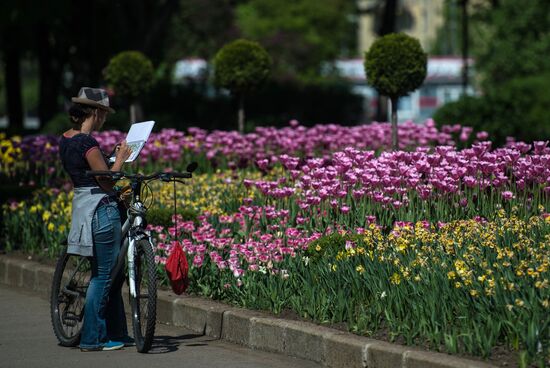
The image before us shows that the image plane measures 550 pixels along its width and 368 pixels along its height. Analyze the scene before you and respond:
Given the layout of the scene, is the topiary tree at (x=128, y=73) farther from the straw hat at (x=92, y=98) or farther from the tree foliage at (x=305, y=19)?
the tree foliage at (x=305, y=19)

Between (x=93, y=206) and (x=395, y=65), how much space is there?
9.60 metres

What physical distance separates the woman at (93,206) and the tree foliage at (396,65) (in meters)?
9.36

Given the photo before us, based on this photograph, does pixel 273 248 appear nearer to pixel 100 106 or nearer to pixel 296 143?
pixel 100 106

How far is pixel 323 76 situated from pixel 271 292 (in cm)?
7165

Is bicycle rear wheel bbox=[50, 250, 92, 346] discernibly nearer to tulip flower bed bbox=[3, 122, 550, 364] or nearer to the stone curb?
tulip flower bed bbox=[3, 122, 550, 364]

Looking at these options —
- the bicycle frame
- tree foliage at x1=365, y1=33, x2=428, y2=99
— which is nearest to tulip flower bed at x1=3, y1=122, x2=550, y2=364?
the bicycle frame

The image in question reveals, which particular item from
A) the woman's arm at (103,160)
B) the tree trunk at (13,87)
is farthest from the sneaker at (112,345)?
the tree trunk at (13,87)

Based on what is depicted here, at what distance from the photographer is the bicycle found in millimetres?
8490

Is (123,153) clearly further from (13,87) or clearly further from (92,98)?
(13,87)

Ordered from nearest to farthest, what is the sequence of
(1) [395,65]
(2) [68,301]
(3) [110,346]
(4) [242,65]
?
1. (3) [110,346]
2. (2) [68,301]
3. (1) [395,65]
4. (4) [242,65]

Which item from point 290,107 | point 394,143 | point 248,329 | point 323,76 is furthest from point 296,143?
point 323,76

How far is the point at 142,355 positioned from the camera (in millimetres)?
8711

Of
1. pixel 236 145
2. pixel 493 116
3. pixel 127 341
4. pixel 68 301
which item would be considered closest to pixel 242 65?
pixel 236 145

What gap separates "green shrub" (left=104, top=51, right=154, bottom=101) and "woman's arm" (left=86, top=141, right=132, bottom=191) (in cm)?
1391
